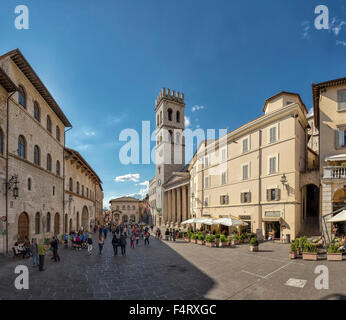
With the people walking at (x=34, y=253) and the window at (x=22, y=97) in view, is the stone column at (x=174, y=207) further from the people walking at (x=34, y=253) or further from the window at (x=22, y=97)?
the people walking at (x=34, y=253)

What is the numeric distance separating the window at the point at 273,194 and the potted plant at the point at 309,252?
341 inches

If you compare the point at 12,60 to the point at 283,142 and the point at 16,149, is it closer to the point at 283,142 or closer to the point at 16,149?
the point at 16,149

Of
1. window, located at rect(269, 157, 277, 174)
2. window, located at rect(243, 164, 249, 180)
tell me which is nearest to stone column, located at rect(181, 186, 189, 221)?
window, located at rect(243, 164, 249, 180)

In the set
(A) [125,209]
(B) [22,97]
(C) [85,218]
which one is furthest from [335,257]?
(A) [125,209]

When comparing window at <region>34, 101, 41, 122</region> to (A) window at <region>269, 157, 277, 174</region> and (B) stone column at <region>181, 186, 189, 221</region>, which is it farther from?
(B) stone column at <region>181, 186, 189, 221</region>

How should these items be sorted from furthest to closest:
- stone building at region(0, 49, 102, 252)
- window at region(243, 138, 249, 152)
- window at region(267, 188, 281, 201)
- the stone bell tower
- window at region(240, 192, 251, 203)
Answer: the stone bell tower < window at region(243, 138, 249, 152) < window at region(240, 192, 251, 203) < window at region(267, 188, 281, 201) < stone building at region(0, 49, 102, 252)

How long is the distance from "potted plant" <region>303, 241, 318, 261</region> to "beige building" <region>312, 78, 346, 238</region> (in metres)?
5.58

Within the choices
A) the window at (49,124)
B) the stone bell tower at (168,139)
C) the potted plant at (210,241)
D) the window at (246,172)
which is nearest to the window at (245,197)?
the window at (246,172)

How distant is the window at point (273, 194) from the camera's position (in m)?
20.7

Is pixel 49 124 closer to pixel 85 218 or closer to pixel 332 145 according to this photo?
pixel 85 218

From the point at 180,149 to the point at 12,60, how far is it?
4742 cm

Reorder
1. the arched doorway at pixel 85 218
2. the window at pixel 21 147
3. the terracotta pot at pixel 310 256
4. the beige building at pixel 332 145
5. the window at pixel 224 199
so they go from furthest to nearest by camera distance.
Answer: the arched doorway at pixel 85 218 → the window at pixel 224 199 → the beige building at pixel 332 145 → the window at pixel 21 147 → the terracotta pot at pixel 310 256

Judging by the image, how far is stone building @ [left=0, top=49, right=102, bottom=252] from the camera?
1334cm

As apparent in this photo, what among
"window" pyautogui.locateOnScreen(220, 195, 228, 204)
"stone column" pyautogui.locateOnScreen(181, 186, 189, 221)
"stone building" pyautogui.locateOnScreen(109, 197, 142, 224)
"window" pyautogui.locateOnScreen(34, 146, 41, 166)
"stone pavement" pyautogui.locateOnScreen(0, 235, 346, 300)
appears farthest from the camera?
"stone building" pyautogui.locateOnScreen(109, 197, 142, 224)
